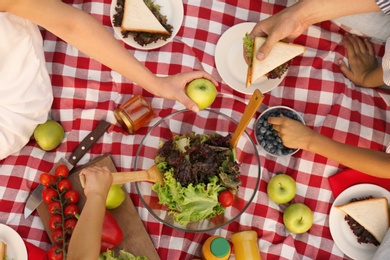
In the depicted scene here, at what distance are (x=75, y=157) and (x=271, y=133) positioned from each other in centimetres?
67

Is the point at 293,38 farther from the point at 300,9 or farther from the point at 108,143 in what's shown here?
the point at 108,143

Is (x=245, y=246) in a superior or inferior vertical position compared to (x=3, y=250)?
superior

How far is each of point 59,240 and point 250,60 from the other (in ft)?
2.77

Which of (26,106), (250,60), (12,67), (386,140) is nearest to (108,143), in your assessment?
(26,106)

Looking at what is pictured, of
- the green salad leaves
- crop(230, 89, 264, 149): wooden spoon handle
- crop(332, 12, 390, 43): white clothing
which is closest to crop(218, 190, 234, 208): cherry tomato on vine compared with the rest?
the green salad leaves

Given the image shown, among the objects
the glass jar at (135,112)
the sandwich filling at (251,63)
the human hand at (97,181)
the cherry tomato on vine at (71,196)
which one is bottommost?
the cherry tomato on vine at (71,196)

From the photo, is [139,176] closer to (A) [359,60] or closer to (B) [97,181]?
(B) [97,181]

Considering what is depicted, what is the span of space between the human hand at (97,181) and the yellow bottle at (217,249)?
387 mm

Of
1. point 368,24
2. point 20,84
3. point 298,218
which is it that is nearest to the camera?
point 20,84

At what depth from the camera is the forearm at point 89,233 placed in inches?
47.8

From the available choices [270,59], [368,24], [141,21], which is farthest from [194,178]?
[368,24]

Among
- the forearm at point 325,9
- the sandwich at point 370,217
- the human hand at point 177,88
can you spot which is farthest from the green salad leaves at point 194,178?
the forearm at point 325,9

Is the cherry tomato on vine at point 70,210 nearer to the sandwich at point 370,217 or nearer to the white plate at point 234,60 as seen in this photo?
the white plate at point 234,60

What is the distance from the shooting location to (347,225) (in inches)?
59.4
